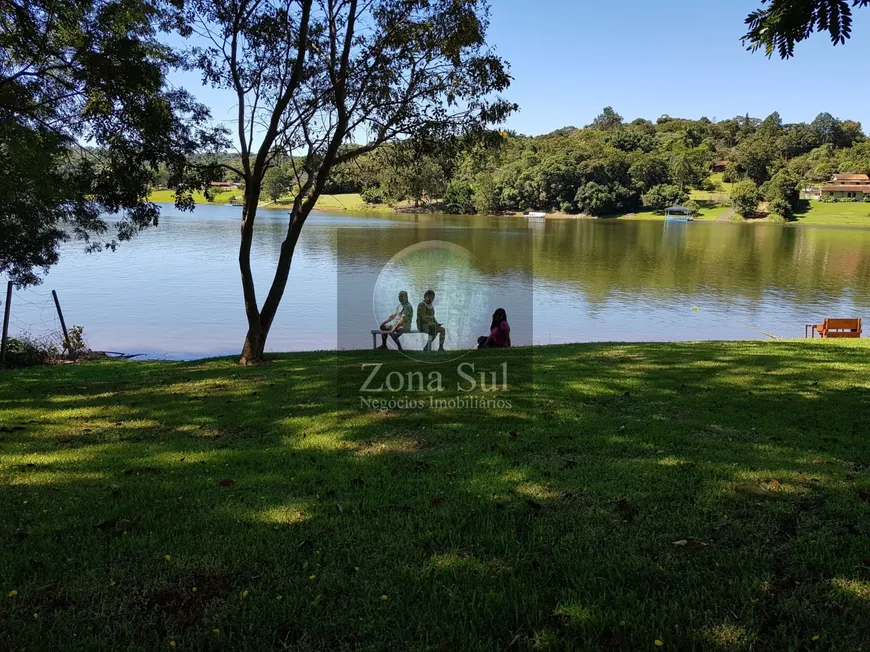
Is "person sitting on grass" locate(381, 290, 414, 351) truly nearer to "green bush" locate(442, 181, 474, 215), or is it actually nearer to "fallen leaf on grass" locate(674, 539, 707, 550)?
"fallen leaf on grass" locate(674, 539, 707, 550)

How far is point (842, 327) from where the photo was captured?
1492cm

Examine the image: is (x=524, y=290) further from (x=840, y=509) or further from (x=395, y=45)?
(x=840, y=509)

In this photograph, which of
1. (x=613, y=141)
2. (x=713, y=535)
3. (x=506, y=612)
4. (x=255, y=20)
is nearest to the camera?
(x=506, y=612)

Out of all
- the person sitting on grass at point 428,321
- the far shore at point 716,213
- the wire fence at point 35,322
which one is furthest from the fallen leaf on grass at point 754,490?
the far shore at point 716,213

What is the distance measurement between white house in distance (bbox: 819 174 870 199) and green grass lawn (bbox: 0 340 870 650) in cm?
12833

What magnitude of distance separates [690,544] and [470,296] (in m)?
13.9

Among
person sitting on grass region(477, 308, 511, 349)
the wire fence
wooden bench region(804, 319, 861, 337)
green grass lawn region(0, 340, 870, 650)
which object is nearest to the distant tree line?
the wire fence

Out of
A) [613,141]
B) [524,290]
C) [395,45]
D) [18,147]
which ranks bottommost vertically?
[524,290]

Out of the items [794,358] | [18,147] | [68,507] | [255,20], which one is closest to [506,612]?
[68,507]

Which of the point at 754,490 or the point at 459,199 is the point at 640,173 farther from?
the point at 754,490

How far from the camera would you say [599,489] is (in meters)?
3.86

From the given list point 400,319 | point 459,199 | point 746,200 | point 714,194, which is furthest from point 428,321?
point 714,194

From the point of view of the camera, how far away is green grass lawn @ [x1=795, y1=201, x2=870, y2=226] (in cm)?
8919

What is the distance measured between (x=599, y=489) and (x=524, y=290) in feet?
81.2
